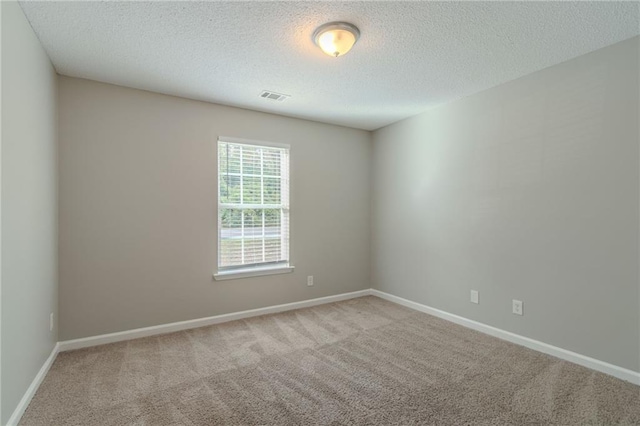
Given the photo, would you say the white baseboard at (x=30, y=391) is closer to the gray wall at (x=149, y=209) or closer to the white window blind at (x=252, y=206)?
the gray wall at (x=149, y=209)

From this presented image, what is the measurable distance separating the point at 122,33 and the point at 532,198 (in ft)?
11.6

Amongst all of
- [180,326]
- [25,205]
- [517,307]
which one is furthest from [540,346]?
[25,205]

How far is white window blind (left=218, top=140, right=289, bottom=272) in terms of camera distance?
3.64 metres

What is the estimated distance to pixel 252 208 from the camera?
3820mm

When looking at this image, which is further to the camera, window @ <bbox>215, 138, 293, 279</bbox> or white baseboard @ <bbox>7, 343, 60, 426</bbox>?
window @ <bbox>215, 138, 293, 279</bbox>

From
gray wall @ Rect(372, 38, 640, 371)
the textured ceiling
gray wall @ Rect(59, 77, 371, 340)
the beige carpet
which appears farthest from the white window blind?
gray wall @ Rect(372, 38, 640, 371)

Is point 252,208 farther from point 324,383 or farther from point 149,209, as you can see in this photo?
point 324,383

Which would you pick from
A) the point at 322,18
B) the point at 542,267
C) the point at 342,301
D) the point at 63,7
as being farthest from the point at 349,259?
the point at 63,7

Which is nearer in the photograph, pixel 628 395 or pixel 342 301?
pixel 628 395

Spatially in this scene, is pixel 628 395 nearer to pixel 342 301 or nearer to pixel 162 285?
pixel 342 301

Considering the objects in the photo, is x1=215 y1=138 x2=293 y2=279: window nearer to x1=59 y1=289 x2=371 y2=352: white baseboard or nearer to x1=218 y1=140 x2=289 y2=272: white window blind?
x1=218 y1=140 x2=289 y2=272: white window blind

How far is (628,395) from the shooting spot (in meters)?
2.12

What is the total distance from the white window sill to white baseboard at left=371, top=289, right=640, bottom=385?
1.67 m

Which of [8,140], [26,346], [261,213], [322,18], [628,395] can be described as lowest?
[628,395]
